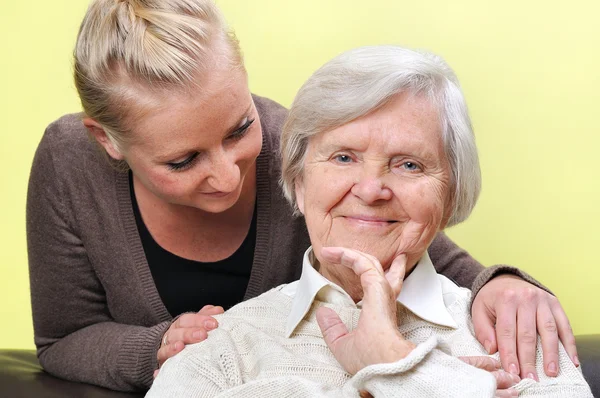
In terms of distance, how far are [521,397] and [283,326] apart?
47 centimetres

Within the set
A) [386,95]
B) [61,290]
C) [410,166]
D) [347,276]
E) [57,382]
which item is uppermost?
[386,95]

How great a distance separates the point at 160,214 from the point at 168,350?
0.51 meters

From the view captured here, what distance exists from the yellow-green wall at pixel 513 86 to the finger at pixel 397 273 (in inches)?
59.5

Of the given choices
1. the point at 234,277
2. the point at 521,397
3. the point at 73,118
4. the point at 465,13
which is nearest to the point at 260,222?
the point at 234,277

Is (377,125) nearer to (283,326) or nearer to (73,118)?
(283,326)

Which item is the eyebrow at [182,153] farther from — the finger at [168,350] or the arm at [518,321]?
the arm at [518,321]

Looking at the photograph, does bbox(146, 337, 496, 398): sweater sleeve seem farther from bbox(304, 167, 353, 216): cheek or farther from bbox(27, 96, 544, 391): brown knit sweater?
bbox(27, 96, 544, 391): brown knit sweater

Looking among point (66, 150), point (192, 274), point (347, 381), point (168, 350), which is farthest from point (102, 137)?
point (347, 381)

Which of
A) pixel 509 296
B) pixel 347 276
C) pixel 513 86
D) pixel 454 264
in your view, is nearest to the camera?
pixel 347 276

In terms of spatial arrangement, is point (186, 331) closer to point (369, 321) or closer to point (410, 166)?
point (369, 321)

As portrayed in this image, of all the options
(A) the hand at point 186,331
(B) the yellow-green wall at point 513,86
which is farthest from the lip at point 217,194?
(B) the yellow-green wall at point 513,86

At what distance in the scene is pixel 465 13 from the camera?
3.28 metres

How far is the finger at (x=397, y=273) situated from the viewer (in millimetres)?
1834

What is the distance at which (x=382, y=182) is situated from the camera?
183 cm
